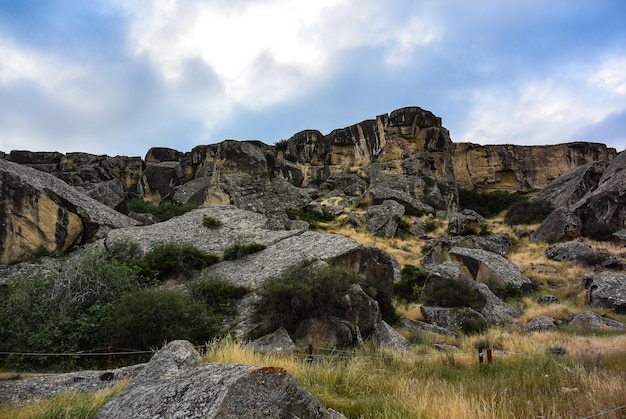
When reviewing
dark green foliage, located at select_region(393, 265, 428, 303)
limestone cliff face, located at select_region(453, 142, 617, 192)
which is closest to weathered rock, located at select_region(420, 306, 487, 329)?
dark green foliage, located at select_region(393, 265, 428, 303)

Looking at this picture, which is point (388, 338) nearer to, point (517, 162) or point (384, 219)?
point (384, 219)

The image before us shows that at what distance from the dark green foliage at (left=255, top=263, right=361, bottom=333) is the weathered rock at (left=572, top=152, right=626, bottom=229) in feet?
81.8

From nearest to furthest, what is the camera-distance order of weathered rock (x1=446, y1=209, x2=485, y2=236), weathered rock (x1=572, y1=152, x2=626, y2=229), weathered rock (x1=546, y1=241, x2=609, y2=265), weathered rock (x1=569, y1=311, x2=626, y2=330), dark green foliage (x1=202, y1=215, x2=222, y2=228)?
1. weathered rock (x1=569, y1=311, x2=626, y2=330)
2. dark green foliage (x1=202, y1=215, x2=222, y2=228)
3. weathered rock (x1=546, y1=241, x2=609, y2=265)
4. weathered rock (x1=572, y1=152, x2=626, y2=229)
5. weathered rock (x1=446, y1=209, x2=485, y2=236)

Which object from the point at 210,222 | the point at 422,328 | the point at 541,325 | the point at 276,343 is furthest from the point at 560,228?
the point at 276,343

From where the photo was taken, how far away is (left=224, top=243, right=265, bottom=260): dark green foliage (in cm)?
1452

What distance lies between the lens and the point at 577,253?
23016 mm

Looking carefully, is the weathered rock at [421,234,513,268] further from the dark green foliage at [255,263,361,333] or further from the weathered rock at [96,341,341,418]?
the weathered rock at [96,341,341,418]

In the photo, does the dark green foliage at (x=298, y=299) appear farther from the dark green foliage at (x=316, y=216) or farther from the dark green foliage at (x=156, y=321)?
the dark green foliage at (x=316, y=216)

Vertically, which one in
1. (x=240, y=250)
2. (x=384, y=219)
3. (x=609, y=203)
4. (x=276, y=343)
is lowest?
(x=276, y=343)

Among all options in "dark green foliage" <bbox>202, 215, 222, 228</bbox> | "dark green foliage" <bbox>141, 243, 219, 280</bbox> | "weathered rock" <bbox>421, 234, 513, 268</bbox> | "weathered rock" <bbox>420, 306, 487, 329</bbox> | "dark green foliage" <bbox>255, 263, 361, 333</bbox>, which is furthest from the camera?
"weathered rock" <bbox>421, 234, 513, 268</bbox>

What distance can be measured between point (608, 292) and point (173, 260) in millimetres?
14599

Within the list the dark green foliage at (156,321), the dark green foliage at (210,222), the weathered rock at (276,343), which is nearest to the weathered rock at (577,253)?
the dark green foliage at (210,222)

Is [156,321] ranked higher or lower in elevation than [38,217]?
lower

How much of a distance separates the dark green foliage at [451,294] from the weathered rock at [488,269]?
2760mm
